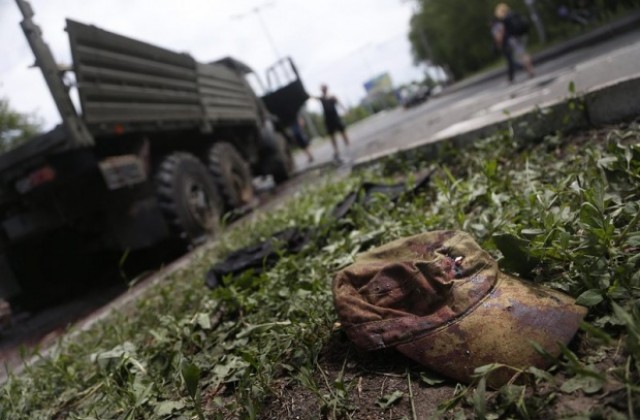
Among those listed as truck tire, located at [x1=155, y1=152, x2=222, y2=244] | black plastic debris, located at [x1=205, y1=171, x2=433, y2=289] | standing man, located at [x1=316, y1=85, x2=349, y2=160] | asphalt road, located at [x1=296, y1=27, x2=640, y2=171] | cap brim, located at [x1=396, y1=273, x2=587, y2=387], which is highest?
standing man, located at [x1=316, y1=85, x2=349, y2=160]

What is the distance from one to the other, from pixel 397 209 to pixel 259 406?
4.84 feet

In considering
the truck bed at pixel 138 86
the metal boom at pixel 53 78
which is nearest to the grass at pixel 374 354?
the metal boom at pixel 53 78

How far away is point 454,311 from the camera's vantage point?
1225mm

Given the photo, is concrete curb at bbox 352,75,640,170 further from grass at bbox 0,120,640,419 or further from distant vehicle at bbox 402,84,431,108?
distant vehicle at bbox 402,84,431,108

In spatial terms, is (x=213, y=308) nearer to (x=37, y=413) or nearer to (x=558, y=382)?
(x=37, y=413)

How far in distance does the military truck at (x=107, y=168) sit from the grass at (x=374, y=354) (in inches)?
69.1

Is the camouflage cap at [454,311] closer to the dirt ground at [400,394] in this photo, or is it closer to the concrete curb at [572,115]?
the dirt ground at [400,394]

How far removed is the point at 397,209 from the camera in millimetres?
2486

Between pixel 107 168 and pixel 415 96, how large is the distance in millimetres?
26664

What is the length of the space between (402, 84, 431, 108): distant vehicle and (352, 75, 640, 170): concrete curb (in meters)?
25.2

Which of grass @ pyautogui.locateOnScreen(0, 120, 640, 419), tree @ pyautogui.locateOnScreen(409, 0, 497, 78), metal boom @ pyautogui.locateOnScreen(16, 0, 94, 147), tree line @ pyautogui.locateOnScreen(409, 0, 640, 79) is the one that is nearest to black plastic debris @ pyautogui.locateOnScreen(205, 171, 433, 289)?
grass @ pyautogui.locateOnScreen(0, 120, 640, 419)

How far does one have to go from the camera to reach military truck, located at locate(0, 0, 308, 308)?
3641mm

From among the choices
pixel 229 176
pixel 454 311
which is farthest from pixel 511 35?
pixel 454 311

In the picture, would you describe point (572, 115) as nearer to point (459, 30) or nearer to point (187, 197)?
point (187, 197)
